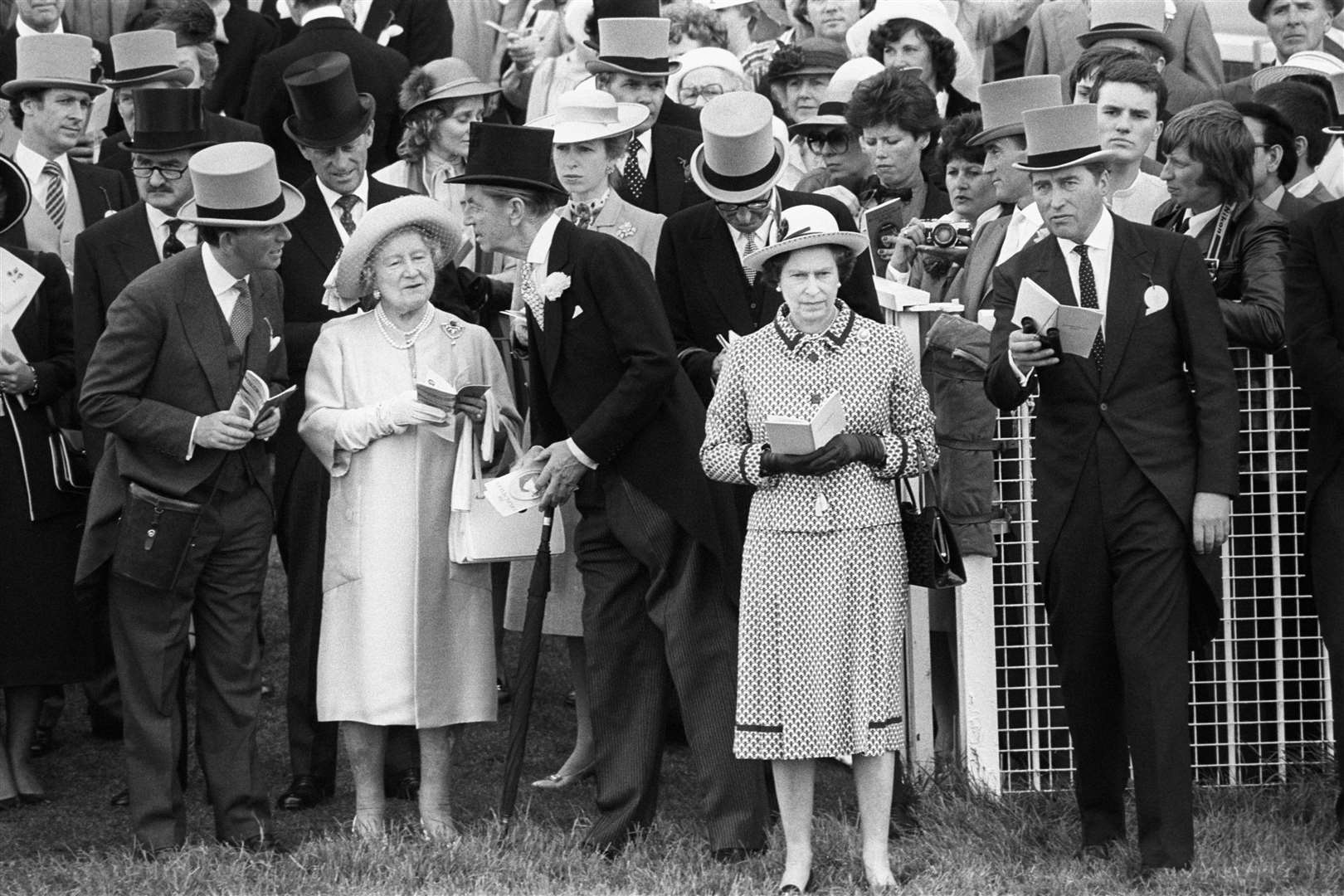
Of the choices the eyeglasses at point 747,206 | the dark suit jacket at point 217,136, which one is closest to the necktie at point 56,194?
the dark suit jacket at point 217,136

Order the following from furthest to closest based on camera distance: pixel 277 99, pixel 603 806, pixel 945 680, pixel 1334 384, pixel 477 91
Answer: pixel 277 99 → pixel 477 91 → pixel 945 680 → pixel 603 806 → pixel 1334 384

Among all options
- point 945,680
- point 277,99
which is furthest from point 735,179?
point 277,99

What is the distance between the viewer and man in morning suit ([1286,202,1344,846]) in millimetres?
6961

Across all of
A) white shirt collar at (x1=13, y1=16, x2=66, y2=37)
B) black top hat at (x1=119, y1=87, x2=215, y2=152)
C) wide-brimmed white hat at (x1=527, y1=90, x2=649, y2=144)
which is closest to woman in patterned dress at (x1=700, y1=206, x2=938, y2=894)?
wide-brimmed white hat at (x1=527, y1=90, x2=649, y2=144)

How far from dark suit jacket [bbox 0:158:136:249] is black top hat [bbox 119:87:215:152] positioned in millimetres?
906

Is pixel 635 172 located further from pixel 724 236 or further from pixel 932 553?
pixel 932 553

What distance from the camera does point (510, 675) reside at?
10195 mm

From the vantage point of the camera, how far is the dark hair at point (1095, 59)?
28.5 ft

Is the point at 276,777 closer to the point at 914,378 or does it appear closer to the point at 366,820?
the point at 366,820

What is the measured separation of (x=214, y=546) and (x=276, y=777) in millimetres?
1588

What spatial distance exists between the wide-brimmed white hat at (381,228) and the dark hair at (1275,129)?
3.04 m

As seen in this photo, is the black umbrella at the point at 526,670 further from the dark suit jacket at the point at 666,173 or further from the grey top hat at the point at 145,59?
the grey top hat at the point at 145,59

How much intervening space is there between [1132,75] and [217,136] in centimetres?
411

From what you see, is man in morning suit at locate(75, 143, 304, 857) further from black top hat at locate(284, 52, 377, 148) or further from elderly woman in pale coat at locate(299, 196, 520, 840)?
black top hat at locate(284, 52, 377, 148)
